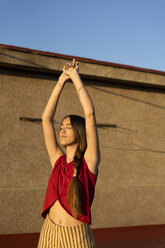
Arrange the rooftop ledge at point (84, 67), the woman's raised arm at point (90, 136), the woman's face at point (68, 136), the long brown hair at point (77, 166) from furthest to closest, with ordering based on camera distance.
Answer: the rooftop ledge at point (84, 67) < the woman's face at point (68, 136) < the woman's raised arm at point (90, 136) < the long brown hair at point (77, 166)

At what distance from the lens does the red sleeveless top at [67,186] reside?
2.05 metres

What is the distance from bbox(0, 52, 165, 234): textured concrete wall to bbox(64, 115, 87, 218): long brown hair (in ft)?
14.9

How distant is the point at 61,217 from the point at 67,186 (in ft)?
0.76

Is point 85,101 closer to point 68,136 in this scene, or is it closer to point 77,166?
point 68,136

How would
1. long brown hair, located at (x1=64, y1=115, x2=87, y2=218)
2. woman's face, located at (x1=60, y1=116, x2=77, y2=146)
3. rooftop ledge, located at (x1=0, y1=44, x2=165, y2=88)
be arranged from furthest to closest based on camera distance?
rooftop ledge, located at (x1=0, y1=44, x2=165, y2=88), woman's face, located at (x1=60, y1=116, x2=77, y2=146), long brown hair, located at (x1=64, y1=115, x2=87, y2=218)

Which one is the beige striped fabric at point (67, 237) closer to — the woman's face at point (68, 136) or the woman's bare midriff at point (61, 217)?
the woman's bare midriff at point (61, 217)

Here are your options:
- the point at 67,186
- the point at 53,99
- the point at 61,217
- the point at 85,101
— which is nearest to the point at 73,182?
the point at 67,186

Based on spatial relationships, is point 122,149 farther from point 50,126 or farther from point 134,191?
point 50,126

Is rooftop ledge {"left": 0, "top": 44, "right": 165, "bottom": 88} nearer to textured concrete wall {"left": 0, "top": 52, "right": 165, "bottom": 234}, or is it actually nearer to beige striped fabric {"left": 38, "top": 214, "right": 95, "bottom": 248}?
textured concrete wall {"left": 0, "top": 52, "right": 165, "bottom": 234}

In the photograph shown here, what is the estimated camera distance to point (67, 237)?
1.99 m

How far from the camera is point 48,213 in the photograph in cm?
220

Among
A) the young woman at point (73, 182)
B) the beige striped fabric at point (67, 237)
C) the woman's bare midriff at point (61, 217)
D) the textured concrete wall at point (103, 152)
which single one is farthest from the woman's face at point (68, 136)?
the textured concrete wall at point (103, 152)

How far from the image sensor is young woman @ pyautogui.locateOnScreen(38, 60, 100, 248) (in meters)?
2.00

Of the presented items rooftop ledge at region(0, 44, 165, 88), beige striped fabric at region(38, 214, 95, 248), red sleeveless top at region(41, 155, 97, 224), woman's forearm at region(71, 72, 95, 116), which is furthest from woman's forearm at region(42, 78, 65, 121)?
rooftop ledge at region(0, 44, 165, 88)
